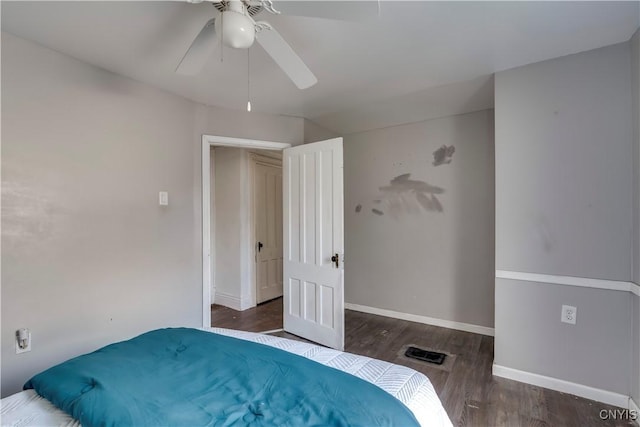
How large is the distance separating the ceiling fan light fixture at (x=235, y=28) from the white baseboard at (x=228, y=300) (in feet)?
11.1

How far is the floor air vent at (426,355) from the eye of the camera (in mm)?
2631

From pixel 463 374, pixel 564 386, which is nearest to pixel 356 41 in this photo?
pixel 463 374

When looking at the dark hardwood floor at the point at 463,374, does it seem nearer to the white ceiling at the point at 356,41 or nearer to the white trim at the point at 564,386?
the white trim at the point at 564,386

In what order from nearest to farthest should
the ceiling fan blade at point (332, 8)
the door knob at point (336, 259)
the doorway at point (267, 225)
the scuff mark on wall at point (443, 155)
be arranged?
the ceiling fan blade at point (332, 8) → the door knob at point (336, 259) → the scuff mark on wall at point (443, 155) → the doorway at point (267, 225)

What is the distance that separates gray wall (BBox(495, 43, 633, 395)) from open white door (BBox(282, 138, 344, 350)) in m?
1.32

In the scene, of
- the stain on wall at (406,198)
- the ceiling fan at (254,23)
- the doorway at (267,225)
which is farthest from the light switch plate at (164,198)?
the stain on wall at (406,198)

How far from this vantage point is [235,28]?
4.18ft

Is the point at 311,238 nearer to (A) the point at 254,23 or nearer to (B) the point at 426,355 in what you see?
(B) the point at 426,355

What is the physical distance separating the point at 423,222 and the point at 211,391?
2926 millimetres

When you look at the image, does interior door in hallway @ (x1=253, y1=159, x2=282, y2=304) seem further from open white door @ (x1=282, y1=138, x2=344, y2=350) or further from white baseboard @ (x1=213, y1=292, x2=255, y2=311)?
open white door @ (x1=282, y1=138, x2=344, y2=350)

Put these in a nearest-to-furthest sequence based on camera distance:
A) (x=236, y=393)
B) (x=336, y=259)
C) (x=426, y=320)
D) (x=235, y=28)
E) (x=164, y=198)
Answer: (x=236, y=393) → (x=235, y=28) → (x=164, y=198) → (x=336, y=259) → (x=426, y=320)

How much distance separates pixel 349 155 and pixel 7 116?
3.22 metres

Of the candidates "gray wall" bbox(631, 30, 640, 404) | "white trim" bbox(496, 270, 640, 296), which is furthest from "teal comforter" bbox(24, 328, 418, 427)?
"gray wall" bbox(631, 30, 640, 404)

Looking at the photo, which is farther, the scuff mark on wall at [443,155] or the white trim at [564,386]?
the scuff mark on wall at [443,155]
